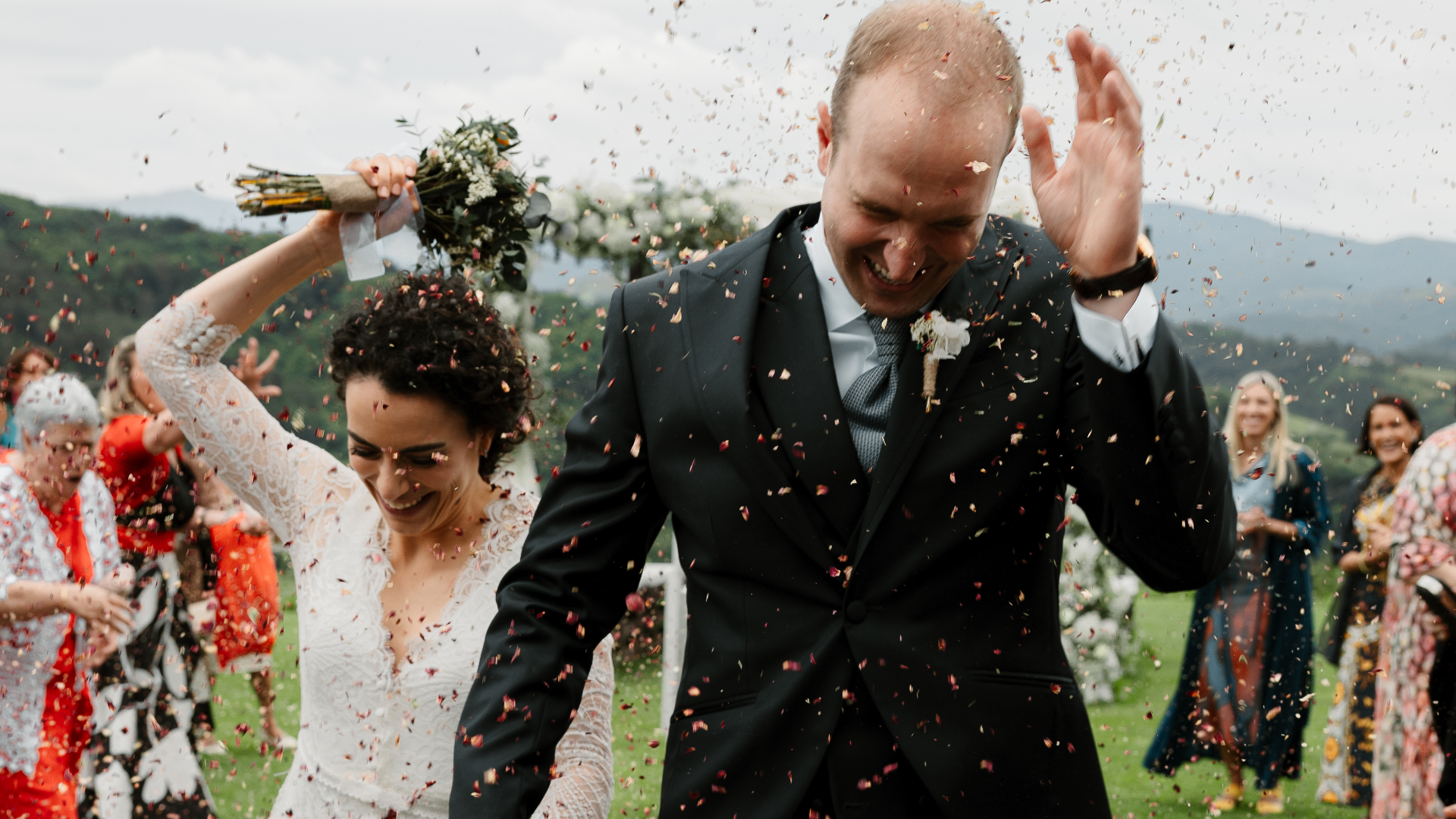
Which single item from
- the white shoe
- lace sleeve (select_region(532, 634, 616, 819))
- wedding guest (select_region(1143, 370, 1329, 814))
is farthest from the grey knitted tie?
the white shoe

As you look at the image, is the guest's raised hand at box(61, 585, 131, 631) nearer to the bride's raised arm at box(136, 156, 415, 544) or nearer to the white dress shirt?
the bride's raised arm at box(136, 156, 415, 544)

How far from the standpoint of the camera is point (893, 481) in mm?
2084

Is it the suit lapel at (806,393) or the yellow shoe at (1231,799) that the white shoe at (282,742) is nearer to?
the yellow shoe at (1231,799)

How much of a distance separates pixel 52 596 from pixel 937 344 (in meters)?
3.91

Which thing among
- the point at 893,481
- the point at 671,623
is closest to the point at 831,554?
the point at 893,481

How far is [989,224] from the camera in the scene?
2379 mm

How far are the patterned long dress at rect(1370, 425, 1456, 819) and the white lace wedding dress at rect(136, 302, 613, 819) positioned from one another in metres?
3.63

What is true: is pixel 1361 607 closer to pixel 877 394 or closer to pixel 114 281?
pixel 877 394

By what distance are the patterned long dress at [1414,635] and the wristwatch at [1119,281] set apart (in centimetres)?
365

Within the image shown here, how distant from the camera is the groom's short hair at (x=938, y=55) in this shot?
1916 mm

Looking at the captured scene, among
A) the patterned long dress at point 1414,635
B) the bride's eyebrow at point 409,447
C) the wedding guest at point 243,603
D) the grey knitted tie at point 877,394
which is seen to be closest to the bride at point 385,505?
the bride's eyebrow at point 409,447

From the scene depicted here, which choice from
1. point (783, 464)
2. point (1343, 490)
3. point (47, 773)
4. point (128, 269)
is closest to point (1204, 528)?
point (783, 464)

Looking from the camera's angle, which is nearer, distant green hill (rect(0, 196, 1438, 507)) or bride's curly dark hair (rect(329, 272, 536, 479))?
Result: bride's curly dark hair (rect(329, 272, 536, 479))

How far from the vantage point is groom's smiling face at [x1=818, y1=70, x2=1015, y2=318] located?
1873mm
